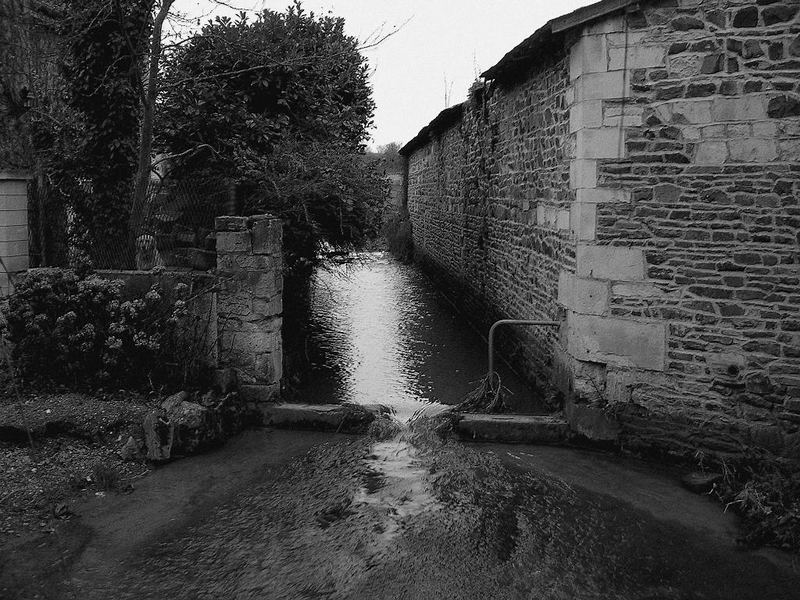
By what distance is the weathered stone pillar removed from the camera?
7.19 m

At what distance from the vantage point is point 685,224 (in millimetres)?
6309

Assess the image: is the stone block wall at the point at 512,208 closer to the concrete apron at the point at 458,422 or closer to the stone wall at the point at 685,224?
the stone wall at the point at 685,224

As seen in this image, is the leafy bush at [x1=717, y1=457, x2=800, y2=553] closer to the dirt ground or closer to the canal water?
the canal water

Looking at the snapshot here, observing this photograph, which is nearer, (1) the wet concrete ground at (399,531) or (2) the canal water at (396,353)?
(1) the wet concrete ground at (399,531)

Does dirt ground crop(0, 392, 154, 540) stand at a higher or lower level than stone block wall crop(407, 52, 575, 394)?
lower

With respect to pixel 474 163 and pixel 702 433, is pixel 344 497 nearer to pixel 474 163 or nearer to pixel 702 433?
pixel 702 433

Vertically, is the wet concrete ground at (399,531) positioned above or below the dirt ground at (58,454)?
below

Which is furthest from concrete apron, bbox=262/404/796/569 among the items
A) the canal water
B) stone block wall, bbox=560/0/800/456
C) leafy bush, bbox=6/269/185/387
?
leafy bush, bbox=6/269/185/387

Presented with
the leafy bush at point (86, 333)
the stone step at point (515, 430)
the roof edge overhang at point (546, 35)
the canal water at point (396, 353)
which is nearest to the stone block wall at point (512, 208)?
the roof edge overhang at point (546, 35)

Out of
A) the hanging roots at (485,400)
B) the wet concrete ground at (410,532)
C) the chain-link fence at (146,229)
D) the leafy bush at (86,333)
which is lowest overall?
the wet concrete ground at (410,532)

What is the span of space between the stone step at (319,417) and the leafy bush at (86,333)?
1.18 m

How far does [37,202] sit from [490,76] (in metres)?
6.37

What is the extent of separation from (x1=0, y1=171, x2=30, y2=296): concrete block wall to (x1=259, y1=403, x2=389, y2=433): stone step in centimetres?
373

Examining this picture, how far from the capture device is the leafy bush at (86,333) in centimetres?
687
